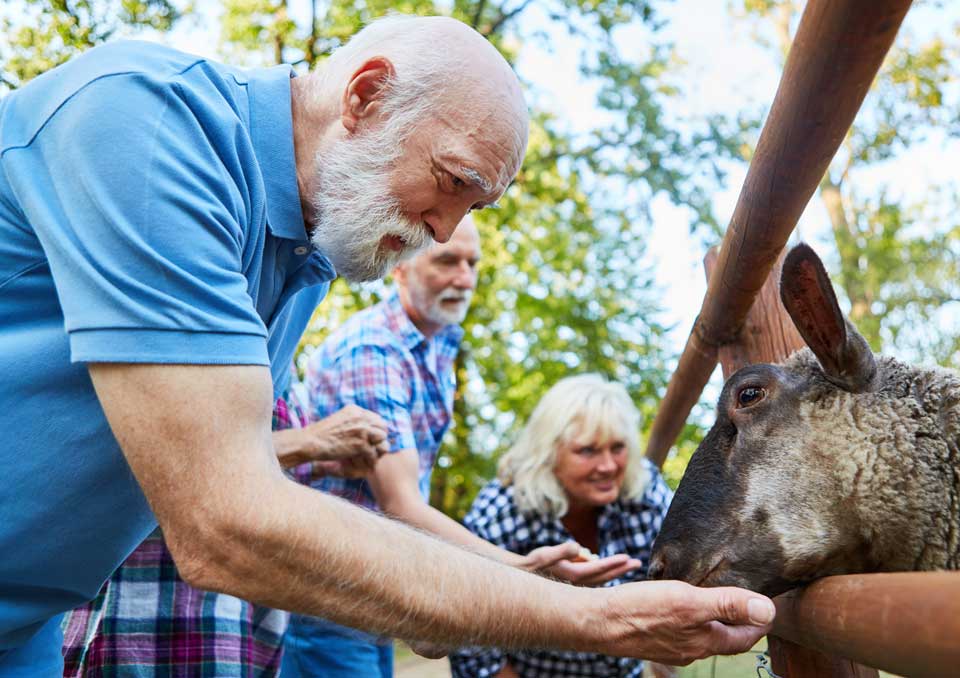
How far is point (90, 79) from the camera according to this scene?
1.68 metres

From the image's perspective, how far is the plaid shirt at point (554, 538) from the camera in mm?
3988

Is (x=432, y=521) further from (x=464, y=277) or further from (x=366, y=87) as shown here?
(x=366, y=87)

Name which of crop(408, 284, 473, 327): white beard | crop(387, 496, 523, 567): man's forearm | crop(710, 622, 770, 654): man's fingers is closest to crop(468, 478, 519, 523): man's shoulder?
crop(387, 496, 523, 567): man's forearm

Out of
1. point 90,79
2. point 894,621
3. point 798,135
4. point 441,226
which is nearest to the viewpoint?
point 894,621

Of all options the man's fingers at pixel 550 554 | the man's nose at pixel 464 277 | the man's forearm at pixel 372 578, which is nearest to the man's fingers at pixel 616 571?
the man's fingers at pixel 550 554

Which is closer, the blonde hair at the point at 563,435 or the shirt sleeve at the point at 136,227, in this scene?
the shirt sleeve at the point at 136,227

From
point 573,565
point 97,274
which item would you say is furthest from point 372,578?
point 573,565

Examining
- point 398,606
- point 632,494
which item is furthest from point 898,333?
point 398,606

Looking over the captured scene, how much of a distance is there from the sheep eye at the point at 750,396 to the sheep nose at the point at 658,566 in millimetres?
422

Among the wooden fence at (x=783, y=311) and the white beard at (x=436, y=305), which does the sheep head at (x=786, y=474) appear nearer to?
the wooden fence at (x=783, y=311)

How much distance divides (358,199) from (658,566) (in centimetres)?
113

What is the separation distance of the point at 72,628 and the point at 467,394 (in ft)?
31.0

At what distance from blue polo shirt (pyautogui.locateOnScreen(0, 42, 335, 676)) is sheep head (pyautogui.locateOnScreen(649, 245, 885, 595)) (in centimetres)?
116

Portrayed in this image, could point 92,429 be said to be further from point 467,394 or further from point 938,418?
point 467,394
